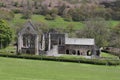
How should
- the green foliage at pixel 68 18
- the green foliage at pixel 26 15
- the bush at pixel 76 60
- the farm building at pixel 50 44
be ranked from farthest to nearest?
the green foliage at pixel 68 18 < the green foliage at pixel 26 15 < the farm building at pixel 50 44 < the bush at pixel 76 60

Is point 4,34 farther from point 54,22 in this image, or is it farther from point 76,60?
point 54,22

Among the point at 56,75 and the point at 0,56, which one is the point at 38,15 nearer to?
the point at 0,56

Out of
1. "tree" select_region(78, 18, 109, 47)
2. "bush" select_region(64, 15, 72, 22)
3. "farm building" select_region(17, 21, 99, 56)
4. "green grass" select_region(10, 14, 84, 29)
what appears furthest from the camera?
"bush" select_region(64, 15, 72, 22)

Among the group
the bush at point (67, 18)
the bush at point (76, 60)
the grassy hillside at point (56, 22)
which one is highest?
the bush at point (67, 18)

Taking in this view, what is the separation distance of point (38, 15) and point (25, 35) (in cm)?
8754

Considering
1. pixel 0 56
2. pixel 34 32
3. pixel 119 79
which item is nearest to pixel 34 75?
pixel 119 79

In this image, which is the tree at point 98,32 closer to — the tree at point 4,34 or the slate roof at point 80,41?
the slate roof at point 80,41

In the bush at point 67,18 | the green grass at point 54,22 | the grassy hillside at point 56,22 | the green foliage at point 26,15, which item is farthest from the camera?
the bush at point 67,18

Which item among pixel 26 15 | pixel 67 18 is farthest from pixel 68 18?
pixel 26 15

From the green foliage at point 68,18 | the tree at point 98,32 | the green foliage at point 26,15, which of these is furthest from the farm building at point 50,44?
the green foliage at point 68,18

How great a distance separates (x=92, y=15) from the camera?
7362 inches

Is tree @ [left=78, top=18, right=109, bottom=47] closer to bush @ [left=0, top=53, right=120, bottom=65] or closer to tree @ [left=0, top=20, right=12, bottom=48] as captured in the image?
tree @ [left=0, top=20, right=12, bottom=48]

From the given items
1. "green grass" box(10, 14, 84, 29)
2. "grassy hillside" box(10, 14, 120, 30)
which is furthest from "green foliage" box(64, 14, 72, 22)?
"green grass" box(10, 14, 84, 29)

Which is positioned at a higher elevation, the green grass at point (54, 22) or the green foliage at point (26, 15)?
the green foliage at point (26, 15)
